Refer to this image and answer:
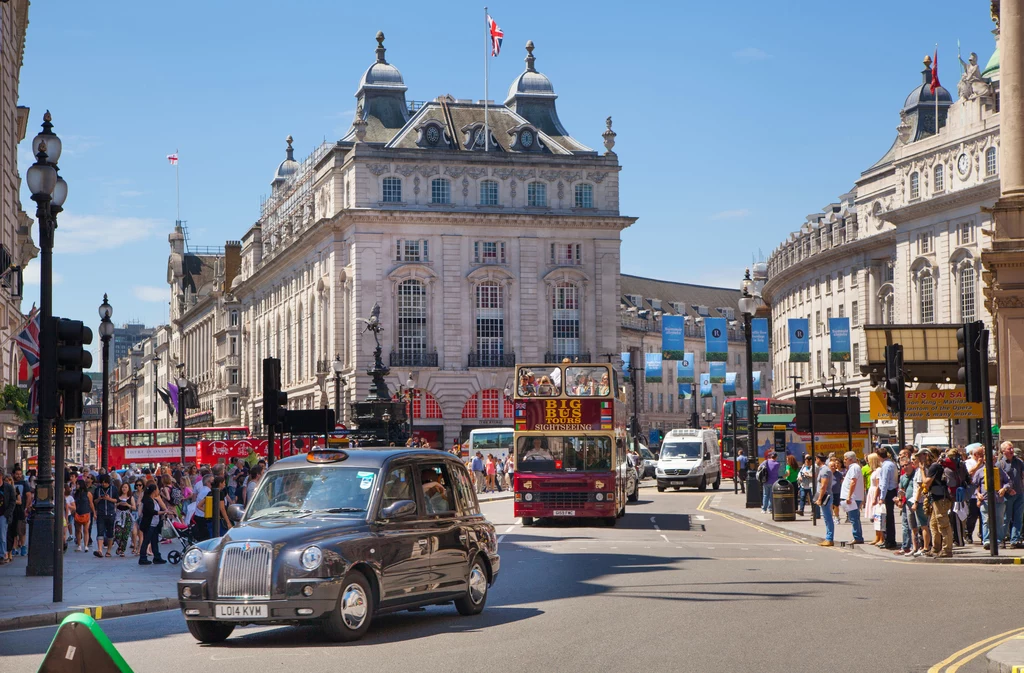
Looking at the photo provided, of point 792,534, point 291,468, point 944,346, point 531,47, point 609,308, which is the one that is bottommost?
point 792,534

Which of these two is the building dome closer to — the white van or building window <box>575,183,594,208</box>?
building window <box>575,183,594,208</box>

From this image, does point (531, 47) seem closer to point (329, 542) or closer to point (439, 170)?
point (439, 170)

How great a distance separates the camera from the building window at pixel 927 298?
89000mm

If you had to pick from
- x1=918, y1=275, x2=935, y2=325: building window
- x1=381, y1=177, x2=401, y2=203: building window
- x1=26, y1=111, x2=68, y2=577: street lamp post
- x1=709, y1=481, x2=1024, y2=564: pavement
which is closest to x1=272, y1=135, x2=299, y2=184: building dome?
x1=381, y1=177, x2=401, y2=203: building window

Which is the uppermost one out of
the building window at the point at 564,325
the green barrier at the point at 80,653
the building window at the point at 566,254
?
the building window at the point at 566,254

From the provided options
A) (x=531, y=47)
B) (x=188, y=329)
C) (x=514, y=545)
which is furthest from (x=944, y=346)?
(x=188, y=329)

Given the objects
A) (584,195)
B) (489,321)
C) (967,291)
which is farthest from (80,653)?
(584,195)

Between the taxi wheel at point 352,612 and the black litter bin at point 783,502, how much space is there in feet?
73.5

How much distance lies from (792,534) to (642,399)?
115 meters

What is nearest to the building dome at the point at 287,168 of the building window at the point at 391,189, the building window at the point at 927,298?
the building window at the point at 391,189

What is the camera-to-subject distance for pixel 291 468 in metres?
14.2

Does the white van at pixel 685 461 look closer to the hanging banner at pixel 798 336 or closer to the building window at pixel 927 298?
the hanging banner at pixel 798 336

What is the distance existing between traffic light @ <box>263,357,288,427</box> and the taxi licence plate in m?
12.5

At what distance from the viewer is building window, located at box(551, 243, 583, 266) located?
3671 inches
